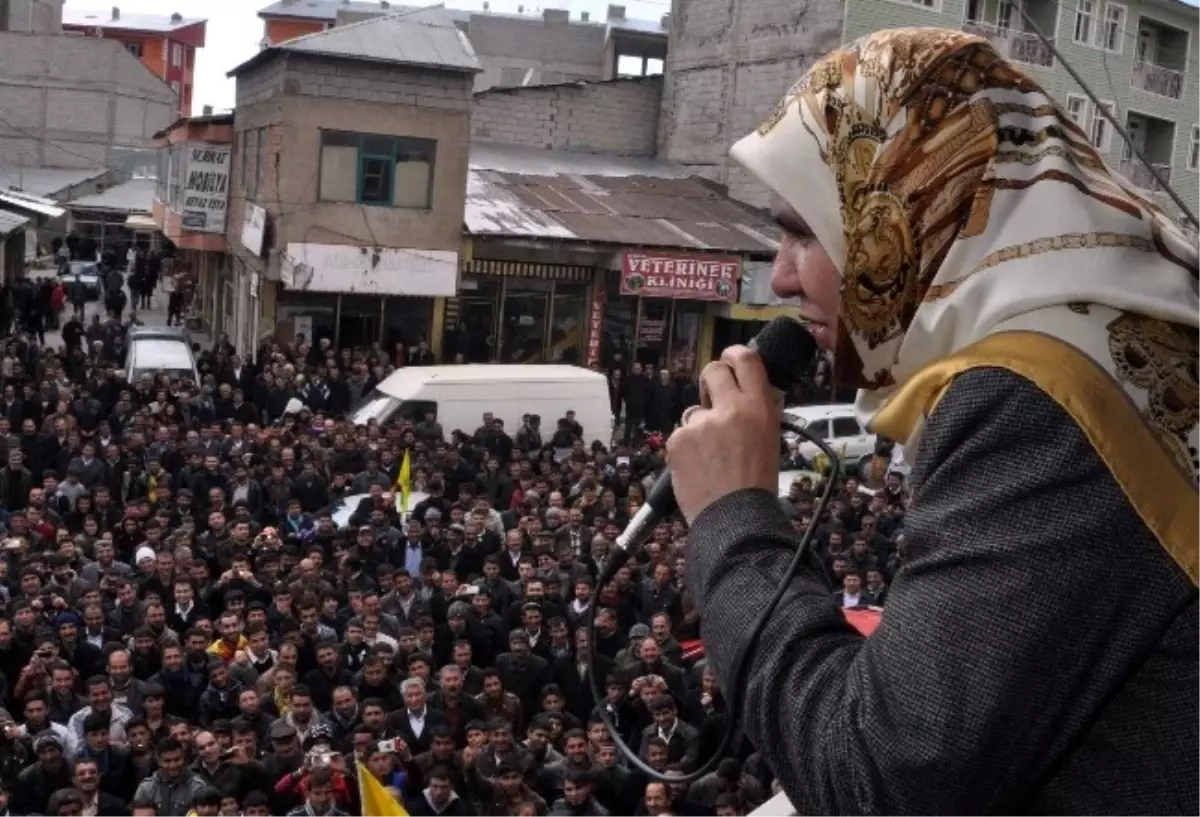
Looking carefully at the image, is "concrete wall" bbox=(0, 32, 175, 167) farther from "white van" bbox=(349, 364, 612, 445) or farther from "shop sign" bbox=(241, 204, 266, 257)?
"white van" bbox=(349, 364, 612, 445)

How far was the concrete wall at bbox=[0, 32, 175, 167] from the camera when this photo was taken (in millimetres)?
52656

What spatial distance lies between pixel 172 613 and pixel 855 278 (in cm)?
1026

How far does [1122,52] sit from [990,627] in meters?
35.3

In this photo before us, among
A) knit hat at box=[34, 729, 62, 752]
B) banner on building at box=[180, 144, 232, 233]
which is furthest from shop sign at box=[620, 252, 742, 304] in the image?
knit hat at box=[34, 729, 62, 752]

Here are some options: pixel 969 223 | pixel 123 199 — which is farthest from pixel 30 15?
pixel 969 223

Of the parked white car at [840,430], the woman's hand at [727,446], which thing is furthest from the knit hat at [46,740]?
the parked white car at [840,430]

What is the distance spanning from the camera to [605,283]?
2691 centimetres

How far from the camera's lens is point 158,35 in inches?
3012

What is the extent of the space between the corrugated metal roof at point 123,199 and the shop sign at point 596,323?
2471cm

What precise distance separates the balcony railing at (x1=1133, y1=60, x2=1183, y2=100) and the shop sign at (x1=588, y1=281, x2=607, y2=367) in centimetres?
1496

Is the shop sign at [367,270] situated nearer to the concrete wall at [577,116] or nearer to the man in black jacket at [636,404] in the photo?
the man in black jacket at [636,404]

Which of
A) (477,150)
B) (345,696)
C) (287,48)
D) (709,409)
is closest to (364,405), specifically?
(287,48)

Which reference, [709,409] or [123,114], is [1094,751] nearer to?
[709,409]

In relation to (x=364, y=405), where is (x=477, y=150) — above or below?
above
